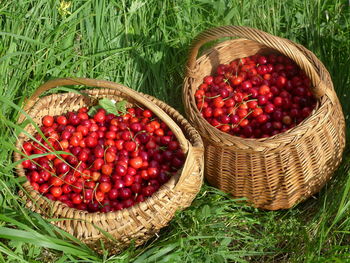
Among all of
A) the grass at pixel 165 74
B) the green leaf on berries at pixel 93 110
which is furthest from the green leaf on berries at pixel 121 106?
the grass at pixel 165 74

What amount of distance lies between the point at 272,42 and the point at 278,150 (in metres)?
0.57

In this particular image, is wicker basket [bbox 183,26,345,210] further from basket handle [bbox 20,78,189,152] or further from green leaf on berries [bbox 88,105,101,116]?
green leaf on berries [bbox 88,105,101,116]

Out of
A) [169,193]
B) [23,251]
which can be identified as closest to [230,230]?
[169,193]

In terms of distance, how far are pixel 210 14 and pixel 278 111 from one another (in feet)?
3.41

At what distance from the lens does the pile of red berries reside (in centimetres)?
300

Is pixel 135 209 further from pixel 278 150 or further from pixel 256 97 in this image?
pixel 256 97

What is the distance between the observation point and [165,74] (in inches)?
141

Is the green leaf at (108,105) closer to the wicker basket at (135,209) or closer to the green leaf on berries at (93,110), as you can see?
the green leaf on berries at (93,110)

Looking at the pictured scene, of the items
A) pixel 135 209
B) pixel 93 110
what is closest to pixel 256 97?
pixel 93 110

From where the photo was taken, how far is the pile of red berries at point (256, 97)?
9.85 ft

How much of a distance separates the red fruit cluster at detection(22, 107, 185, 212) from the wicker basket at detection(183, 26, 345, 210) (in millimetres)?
252

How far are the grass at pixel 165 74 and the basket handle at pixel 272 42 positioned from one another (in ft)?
2.03

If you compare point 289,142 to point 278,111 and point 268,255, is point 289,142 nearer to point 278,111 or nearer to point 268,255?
point 278,111

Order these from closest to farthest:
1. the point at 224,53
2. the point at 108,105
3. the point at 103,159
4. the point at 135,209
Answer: the point at 135,209
the point at 103,159
the point at 108,105
the point at 224,53
